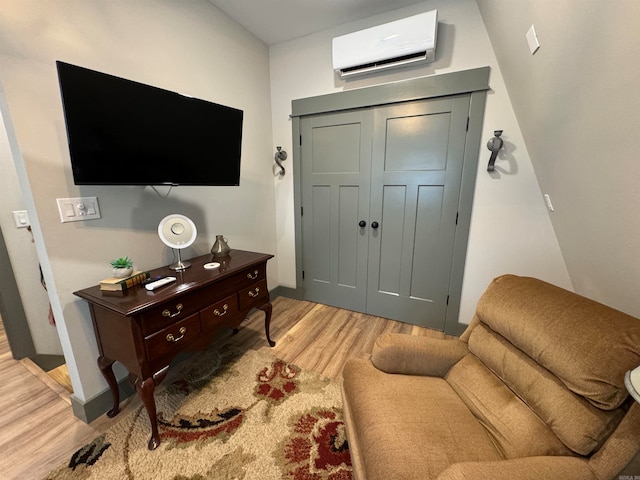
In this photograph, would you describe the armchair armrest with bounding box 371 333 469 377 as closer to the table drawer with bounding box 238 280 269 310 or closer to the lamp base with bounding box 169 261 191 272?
the table drawer with bounding box 238 280 269 310

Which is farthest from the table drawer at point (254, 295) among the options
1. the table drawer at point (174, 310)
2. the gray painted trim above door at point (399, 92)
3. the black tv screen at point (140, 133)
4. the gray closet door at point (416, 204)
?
the gray painted trim above door at point (399, 92)

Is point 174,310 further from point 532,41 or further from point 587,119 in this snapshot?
point 532,41

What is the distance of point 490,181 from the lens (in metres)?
1.93

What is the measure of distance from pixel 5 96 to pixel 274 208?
76.8 inches

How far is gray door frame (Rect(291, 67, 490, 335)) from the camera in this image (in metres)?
1.86

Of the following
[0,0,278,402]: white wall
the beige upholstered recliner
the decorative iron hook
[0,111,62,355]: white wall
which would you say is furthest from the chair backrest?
[0,111,62,355]: white wall

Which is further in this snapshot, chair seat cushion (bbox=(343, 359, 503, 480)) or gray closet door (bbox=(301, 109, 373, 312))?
gray closet door (bbox=(301, 109, 373, 312))

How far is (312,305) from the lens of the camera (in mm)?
2818

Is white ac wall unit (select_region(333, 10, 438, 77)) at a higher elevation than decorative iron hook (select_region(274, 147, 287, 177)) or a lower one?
higher

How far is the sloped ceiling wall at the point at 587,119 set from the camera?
0.77m

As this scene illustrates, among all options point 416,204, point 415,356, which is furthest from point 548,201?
point 415,356

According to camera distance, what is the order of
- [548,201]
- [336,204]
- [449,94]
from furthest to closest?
[336,204], [449,94], [548,201]

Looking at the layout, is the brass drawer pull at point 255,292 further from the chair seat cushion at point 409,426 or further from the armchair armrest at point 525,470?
the armchair armrest at point 525,470

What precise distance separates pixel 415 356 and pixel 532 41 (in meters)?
1.60
